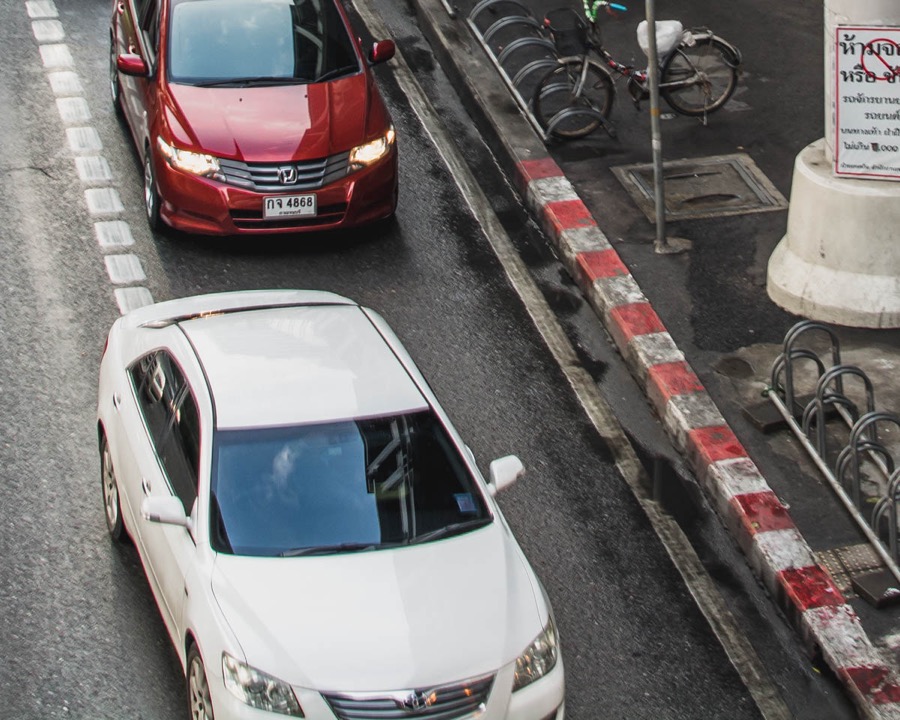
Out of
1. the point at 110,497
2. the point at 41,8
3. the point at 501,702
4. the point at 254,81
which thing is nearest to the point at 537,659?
the point at 501,702

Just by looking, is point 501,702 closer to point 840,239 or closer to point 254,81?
point 840,239

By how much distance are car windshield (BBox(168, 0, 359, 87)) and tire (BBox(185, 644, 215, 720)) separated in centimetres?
632

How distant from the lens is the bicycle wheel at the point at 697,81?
14.2 meters

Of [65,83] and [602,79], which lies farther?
[65,83]

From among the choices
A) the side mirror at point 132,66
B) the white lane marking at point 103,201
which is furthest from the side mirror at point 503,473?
the side mirror at point 132,66

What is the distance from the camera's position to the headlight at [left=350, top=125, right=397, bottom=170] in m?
12.4

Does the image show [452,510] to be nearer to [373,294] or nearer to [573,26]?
[373,294]

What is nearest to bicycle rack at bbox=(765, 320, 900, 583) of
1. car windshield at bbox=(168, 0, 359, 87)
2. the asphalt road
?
the asphalt road

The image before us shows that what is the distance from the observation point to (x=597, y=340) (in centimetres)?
1165

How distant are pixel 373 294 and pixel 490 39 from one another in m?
5.09

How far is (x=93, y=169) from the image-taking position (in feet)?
44.5

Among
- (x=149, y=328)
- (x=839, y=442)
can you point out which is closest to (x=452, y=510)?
(x=149, y=328)

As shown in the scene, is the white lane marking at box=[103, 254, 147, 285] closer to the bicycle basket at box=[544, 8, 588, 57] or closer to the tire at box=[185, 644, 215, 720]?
the bicycle basket at box=[544, 8, 588, 57]

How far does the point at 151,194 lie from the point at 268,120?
3.64 ft
